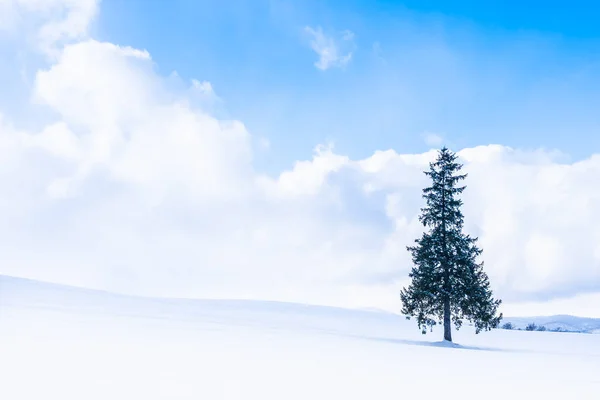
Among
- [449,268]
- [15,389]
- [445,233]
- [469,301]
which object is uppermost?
[445,233]

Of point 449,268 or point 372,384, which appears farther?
point 449,268

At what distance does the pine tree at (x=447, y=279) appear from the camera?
32.3 metres

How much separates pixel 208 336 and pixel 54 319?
23.5ft

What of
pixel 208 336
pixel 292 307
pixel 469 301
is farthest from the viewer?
pixel 292 307

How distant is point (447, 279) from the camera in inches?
1282

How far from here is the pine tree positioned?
106 feet

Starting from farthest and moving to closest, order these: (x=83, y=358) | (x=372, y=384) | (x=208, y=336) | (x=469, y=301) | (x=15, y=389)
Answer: (x=469, y=301), (x=208, y=336), (x=83, y=358), (x=372, y=384), (x=15, y=389)

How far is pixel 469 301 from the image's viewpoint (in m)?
32.2

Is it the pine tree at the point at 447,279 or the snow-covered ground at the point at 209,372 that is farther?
the pine tree at the point at 447,279

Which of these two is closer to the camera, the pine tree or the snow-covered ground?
the snow-covered ground

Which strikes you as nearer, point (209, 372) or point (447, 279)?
point (209, 372)

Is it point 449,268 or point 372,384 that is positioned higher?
point 449,268

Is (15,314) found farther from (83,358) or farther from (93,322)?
(83,358)

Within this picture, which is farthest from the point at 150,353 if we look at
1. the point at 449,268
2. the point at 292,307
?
the point at 292,307
